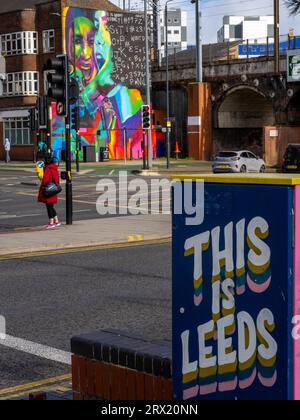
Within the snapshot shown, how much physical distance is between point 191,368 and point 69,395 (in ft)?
5.93

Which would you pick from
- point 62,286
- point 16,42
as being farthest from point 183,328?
point 16,42

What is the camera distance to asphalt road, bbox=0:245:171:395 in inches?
309

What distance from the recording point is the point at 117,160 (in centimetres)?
6259

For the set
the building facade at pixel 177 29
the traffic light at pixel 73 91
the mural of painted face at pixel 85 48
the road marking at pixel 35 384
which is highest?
the building facade at pixel 177 29

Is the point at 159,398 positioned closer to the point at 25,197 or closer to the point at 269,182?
the point at 269,182

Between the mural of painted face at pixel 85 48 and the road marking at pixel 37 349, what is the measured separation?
5432 cm

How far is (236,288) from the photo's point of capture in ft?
12.8

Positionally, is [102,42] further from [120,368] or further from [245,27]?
[245,27]

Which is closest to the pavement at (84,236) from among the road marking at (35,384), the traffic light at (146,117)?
the road marking at (35,384)

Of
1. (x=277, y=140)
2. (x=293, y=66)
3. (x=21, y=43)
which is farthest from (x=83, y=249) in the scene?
(x=21, y=43)

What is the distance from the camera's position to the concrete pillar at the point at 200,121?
59.6 m

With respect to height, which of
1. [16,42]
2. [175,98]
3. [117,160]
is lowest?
[117,160]

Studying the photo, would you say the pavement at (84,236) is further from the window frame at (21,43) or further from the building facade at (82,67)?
the window frame at (21,43)

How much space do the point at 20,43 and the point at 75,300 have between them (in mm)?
55128
